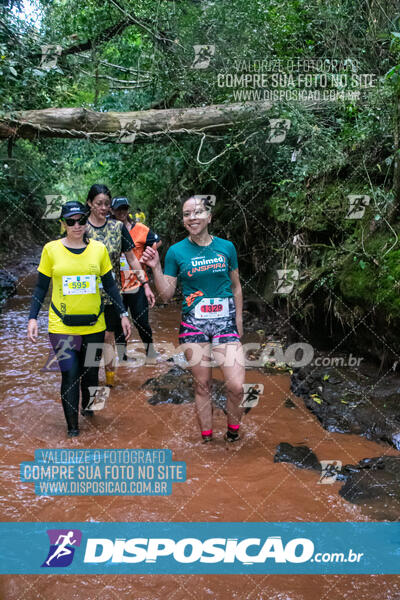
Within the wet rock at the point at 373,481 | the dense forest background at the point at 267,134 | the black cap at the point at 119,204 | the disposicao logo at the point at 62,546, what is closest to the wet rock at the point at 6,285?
the dense forest background at the point at 267,134

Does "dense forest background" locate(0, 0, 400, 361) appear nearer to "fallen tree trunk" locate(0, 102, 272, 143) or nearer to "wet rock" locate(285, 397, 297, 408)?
"fallen tree trunk" locate(0, 102, 272, 143)

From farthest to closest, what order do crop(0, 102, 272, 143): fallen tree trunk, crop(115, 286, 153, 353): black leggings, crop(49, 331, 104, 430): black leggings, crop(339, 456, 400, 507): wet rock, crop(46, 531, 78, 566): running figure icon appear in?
crop(0, 102, 272, 143): fallen tree trunk, crop(115, 286, 153, 353): black leggings, crop(49, 331, 104, 430): black leggings, crop(339, 456, 400, 507): wet rock, crop(46, 531, 78, 566): running figure icon

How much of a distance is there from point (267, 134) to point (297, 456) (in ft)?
16.4

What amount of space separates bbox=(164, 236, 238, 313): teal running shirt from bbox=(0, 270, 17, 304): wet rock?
7.47 metres

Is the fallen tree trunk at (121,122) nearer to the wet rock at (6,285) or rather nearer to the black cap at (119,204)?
the black cap at (119,204)

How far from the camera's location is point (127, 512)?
319 cm

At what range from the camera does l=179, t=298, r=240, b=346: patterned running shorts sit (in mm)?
3820

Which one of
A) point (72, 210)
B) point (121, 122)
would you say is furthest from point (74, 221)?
point (121, 122)

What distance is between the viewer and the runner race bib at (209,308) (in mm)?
3793

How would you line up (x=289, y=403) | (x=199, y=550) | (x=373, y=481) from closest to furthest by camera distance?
(x=199, y=550)
(x=373, y=481)
(x=289, y=403)

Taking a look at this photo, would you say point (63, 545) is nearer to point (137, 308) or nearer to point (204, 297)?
point (204, 297)

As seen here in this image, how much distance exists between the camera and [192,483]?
11.6 feet

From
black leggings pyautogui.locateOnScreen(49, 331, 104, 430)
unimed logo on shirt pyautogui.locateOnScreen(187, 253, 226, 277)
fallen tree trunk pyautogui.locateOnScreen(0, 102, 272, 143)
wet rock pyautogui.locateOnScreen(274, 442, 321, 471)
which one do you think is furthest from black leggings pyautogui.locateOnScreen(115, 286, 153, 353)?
fallen tree trunk pyautogui.locateOnScreen(0, 102, 272, 143)

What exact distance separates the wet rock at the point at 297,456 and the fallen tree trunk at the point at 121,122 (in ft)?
16.3
